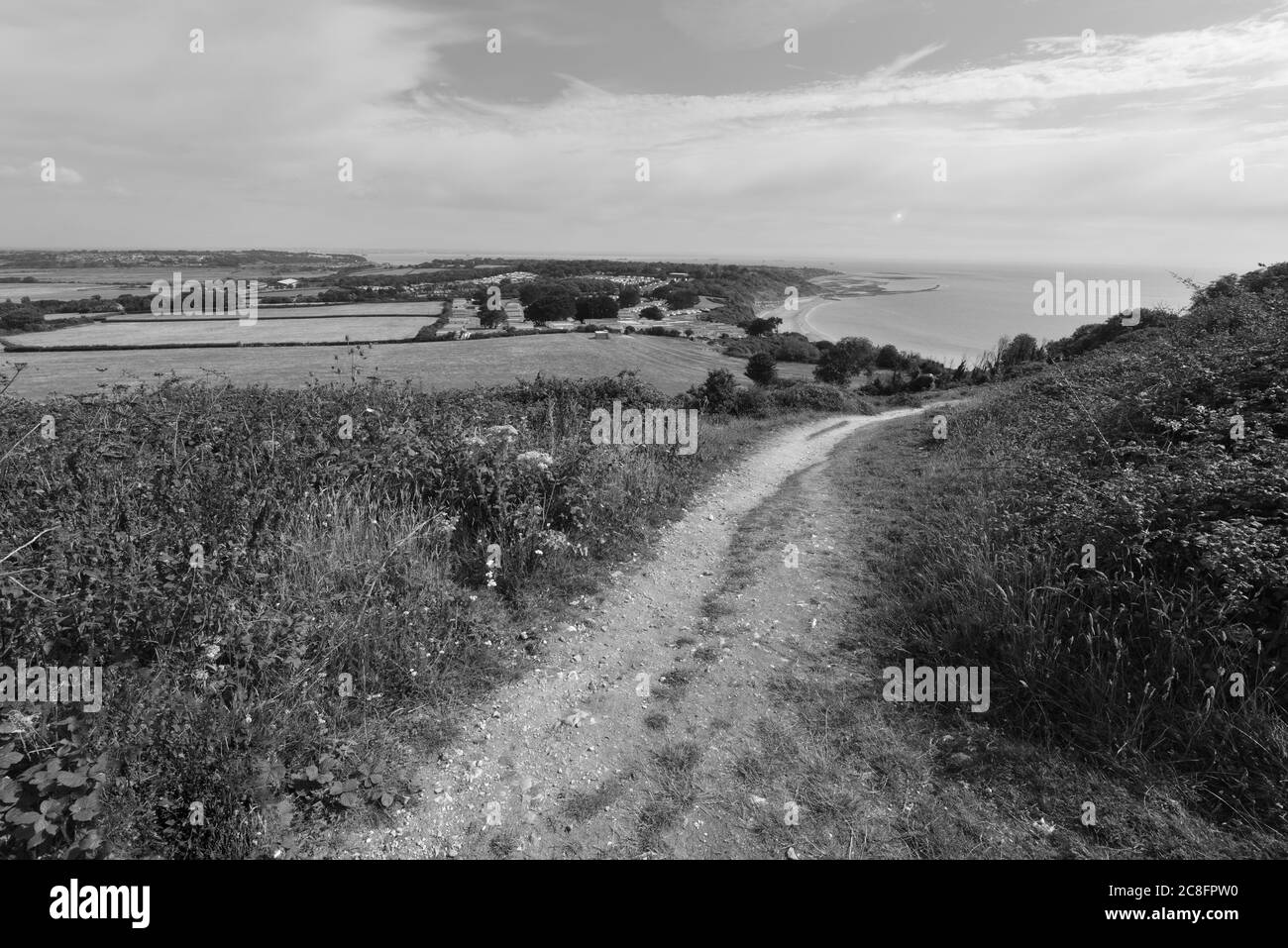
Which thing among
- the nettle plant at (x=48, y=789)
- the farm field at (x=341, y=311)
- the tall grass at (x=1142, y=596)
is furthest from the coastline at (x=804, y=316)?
the nettle plant at (x=48, y=789)

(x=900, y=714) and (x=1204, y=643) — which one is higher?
(x=1204, y=643)

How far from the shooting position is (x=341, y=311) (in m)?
43.0

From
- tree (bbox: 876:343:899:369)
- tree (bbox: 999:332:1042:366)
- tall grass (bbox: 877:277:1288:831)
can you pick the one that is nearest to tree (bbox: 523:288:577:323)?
tree (bbox: 876:343:899:369)

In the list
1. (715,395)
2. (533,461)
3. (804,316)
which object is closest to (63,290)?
(715,395)

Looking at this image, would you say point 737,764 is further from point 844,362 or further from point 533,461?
point 844,362

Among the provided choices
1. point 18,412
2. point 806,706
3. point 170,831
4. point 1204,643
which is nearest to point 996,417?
point 1204,643

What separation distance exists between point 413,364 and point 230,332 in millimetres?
16678

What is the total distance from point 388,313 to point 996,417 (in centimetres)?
4011

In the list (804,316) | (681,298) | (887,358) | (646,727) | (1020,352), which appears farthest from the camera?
(804,316)

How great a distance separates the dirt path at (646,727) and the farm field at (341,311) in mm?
40840

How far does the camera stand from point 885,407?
92.9 ft

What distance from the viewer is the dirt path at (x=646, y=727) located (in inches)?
124

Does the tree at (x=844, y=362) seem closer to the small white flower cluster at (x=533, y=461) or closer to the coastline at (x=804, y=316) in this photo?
the coastline at (x=804, y=316)
